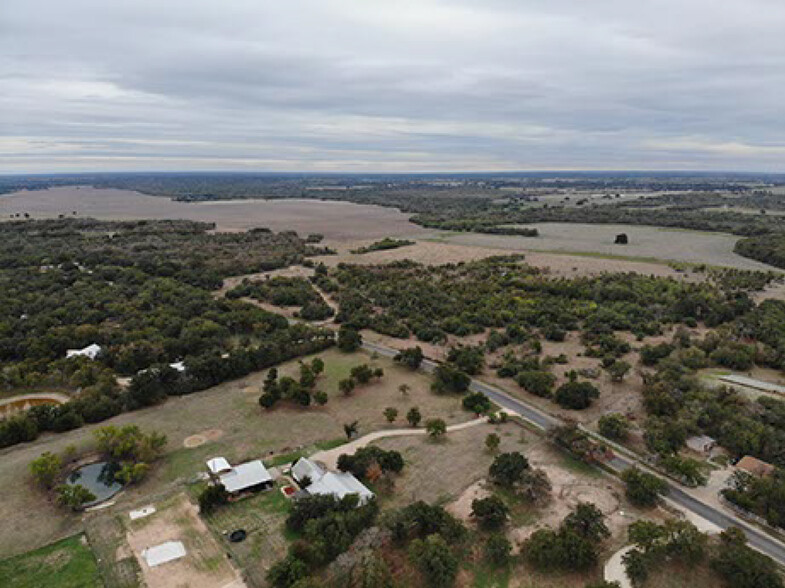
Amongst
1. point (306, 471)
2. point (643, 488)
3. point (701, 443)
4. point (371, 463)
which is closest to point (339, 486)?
point (371, 463)

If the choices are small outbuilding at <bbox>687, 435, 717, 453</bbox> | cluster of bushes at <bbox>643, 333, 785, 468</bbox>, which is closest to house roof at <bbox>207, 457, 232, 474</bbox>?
cluster of bushes at <bbox>643, 333, 785, 468</bbox>

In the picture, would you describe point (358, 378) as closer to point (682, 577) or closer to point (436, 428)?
point (436, 428)

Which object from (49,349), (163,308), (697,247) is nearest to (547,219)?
(697,247)

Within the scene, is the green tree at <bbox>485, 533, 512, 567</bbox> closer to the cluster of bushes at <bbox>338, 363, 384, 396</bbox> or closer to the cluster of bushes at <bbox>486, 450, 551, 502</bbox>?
the cluster of bushes at <bbox>486, 450, 551, 502</bbox>

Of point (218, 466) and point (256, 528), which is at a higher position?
point (218, 466)

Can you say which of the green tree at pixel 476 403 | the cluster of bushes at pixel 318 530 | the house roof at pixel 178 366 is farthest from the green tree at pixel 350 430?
the house roof at pixel 178 366

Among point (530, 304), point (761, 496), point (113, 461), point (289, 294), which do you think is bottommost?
point (113, 461)
